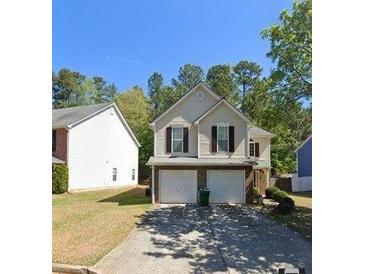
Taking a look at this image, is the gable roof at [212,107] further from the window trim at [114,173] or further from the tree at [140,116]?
the tree at [140,116]

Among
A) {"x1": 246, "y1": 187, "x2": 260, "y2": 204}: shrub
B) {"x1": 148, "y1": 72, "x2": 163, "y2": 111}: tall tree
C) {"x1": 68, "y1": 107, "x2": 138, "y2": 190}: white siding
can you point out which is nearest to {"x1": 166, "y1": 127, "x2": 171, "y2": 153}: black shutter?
{"x1": 148, "y1": 72, "x2": 163, "y2": 111}: tall tree

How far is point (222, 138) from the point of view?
1195 centimetres

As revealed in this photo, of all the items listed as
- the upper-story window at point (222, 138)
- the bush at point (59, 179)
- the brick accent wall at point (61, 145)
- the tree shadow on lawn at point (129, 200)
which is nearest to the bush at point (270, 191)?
the upper-story window at point (222, 138)

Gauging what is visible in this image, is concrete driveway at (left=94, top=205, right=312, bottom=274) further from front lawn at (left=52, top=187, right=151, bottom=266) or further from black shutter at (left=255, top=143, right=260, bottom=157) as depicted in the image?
black shutter at (left=255, top=143, right=260, bottom=157)

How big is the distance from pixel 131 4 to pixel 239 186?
27.0 ft

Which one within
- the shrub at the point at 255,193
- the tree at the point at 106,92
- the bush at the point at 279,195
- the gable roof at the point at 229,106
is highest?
the tree at the point at 106,92

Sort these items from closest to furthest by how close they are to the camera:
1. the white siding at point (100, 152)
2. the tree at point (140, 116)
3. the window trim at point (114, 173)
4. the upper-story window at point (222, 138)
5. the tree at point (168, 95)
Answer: the upper-story window at point (222, 138) < the tree at point (168, 95) < the white siding at point (100, 152) < the window trim at point (114, 173) < the tree at point (140, 116)

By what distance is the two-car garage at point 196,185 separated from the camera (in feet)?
36.9

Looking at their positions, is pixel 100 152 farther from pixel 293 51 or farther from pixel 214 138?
pixel 293 51

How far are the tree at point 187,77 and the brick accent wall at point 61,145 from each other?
252 inches

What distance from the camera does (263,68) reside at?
7.18 m

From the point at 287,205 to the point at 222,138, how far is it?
Answer: 394cm

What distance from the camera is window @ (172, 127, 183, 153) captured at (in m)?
12.2
